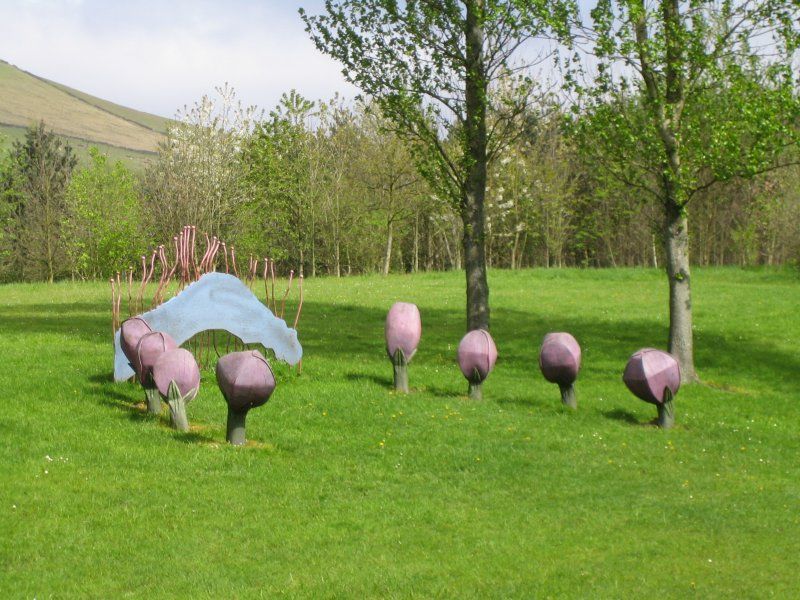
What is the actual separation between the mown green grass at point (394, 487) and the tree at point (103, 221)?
1373 inches

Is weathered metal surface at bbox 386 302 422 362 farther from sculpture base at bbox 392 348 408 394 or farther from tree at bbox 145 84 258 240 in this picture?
tree at bbox 145 84 258 240

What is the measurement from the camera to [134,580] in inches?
353

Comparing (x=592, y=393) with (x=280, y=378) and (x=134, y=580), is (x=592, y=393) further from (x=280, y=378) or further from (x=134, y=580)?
(x=134, y=580)

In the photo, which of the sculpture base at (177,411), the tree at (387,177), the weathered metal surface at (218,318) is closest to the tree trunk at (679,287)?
the weathered metal surface at (218,318)

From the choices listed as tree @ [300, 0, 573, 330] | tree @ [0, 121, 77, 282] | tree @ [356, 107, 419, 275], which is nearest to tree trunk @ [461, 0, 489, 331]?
tree @ [300, 0, 573, 330]

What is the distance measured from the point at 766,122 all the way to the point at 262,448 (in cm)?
1290


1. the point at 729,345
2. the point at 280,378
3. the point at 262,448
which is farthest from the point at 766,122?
the point at 262,448

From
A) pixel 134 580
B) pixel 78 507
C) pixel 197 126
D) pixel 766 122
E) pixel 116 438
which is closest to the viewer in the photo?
pixel 134 580

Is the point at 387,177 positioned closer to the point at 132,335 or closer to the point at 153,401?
the point at 132,335

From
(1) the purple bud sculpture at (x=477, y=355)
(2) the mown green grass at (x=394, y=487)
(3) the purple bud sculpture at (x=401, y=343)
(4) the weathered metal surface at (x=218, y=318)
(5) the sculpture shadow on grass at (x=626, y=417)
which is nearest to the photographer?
(2) the mown green grass at (x=394, y=487)

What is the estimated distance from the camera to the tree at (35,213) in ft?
213

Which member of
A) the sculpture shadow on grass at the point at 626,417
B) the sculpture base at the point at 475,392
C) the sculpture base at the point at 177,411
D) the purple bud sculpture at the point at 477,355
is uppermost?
the purple bud sculpture at the point at 477,355

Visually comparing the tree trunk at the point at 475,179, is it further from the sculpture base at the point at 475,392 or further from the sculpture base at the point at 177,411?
the sculpture base at the point at 177,411

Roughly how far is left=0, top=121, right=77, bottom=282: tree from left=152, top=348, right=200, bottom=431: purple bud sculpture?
4868cm
